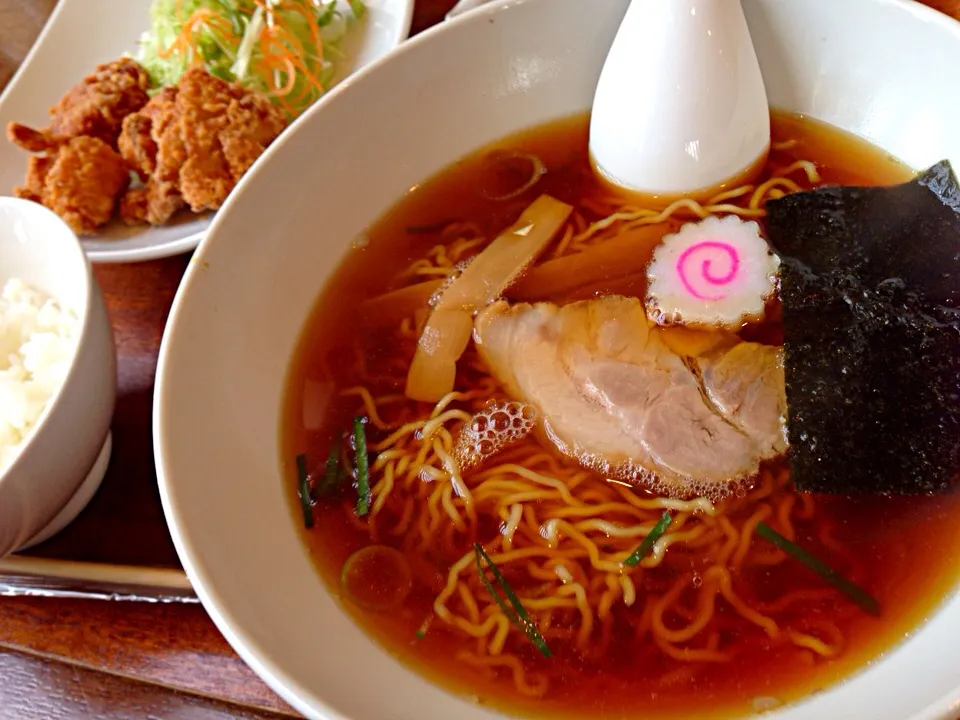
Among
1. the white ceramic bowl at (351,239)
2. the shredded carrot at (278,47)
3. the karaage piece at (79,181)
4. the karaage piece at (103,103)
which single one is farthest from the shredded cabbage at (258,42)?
the white ceramic bowl at (351,239)

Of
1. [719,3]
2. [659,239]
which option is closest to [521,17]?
[719,3]

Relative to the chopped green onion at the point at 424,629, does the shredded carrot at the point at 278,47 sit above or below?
above

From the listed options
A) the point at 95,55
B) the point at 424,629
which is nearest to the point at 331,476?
the point at 424,629

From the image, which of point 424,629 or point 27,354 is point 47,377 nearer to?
point 27,354

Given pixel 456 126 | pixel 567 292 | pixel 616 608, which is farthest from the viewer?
pixel 456 126

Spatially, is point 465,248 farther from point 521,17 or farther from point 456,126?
point 521,17

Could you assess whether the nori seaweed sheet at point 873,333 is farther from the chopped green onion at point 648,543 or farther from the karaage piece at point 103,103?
the karaage piece at point 103,103

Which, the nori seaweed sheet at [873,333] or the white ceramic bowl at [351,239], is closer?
the white ceramic bowl at [351,239]

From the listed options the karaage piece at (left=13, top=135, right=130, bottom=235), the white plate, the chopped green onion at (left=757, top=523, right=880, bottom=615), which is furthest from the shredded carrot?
the chopped green onion at (left=757, top=523, right=880, bottom=615)
